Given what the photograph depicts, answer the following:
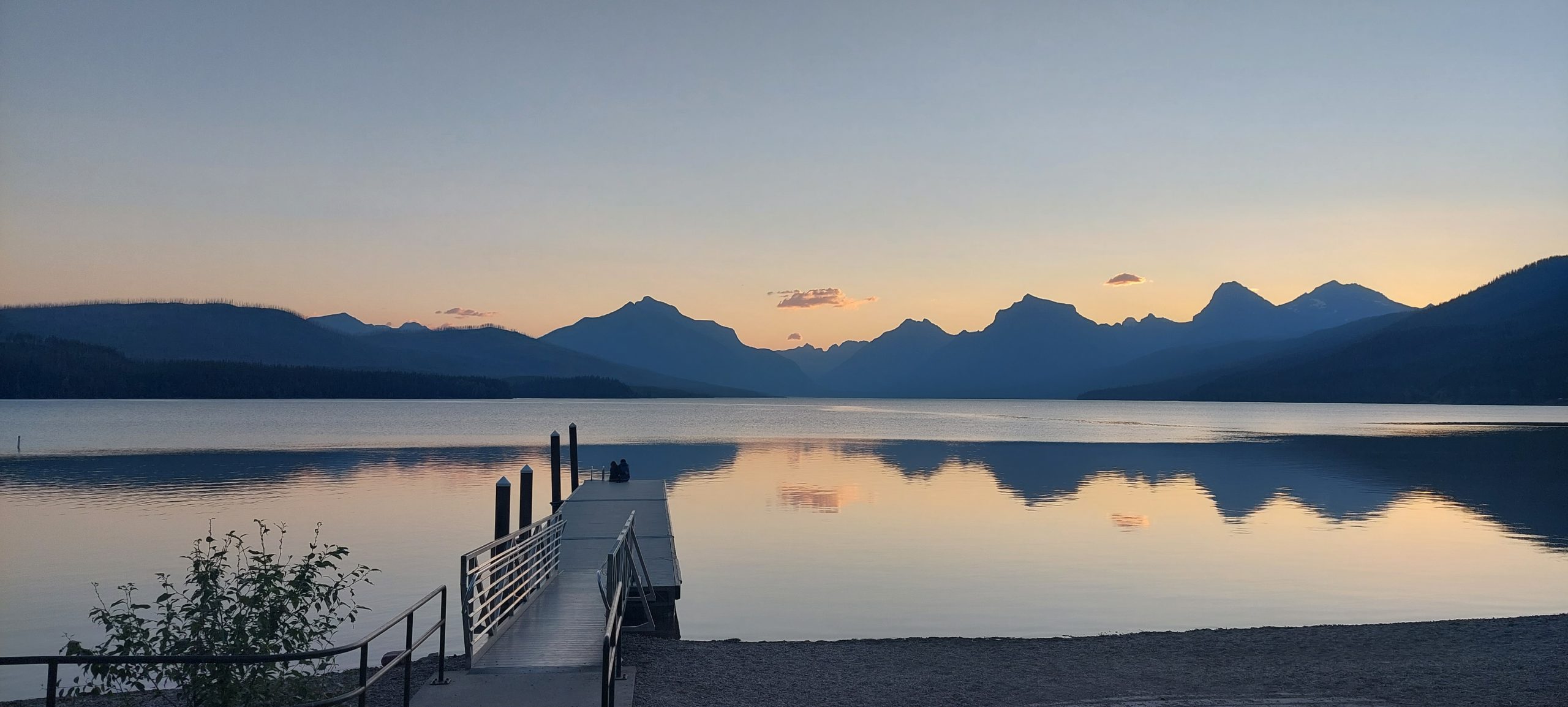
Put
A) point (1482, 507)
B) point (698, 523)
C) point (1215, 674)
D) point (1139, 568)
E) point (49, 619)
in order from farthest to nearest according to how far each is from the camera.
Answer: point (1482, 507) → point (698, 523) → point (1139, 568) → point (49, 619) → point (1215, 674)

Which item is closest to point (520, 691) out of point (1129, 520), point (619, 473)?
point (619, 473)

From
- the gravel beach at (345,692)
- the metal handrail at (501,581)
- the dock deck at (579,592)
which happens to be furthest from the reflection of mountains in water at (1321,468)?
the gravel beach at (345,692)

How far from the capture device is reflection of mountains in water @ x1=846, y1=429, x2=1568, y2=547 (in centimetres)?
3909

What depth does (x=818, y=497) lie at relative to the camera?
43094 millimetres

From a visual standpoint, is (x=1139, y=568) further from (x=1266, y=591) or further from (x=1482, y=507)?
(x=1482, y=507)

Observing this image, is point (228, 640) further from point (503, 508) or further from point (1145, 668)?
point (503, 508)

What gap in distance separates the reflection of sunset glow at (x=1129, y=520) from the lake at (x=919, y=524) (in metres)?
0.23

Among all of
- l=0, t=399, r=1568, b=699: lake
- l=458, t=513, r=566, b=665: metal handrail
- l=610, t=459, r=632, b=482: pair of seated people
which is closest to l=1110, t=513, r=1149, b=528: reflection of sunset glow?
l=0, t=399, r=1568, b=699: lake

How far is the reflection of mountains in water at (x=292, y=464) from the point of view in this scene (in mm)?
45844

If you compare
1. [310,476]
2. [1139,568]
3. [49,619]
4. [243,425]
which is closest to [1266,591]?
[1139,568]

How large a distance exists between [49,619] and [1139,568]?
76.3 feet

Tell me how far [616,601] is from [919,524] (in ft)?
80.5

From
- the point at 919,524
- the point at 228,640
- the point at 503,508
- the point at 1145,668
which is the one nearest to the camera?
the point at 228,640

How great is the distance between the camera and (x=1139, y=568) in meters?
25.6
